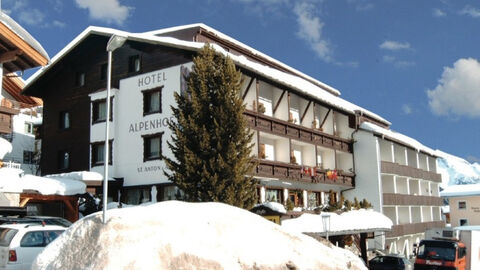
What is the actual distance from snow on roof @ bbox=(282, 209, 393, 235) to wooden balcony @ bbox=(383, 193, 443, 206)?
9.78 metres

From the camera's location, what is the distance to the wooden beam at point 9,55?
2287 centimetres

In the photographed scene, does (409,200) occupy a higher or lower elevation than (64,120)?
lower

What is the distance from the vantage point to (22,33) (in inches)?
924

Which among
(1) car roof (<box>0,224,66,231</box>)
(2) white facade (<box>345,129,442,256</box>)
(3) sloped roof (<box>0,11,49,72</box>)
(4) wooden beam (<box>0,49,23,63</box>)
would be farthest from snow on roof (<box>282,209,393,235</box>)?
(4) wooden beam (<box>0,49,23,63</box>)

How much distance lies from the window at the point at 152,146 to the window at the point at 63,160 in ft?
22.8

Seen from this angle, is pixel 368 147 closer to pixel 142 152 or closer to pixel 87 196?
pixel 142 152

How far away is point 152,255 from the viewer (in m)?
10.3

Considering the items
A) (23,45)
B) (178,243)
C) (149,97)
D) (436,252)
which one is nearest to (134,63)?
(149,97)

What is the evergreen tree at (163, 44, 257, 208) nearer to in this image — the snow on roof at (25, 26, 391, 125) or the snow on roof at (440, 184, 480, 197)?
the snow on roof at (25, 26, 391, 125)

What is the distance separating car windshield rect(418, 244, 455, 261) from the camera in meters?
26.7

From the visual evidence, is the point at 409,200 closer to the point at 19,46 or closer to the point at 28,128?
the point at 28,128

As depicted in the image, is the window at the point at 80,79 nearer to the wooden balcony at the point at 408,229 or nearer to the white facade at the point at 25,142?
the white facade at the point at 25,142

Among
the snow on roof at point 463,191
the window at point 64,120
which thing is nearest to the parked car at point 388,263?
the window at point 64,120

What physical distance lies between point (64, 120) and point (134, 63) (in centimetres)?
715
